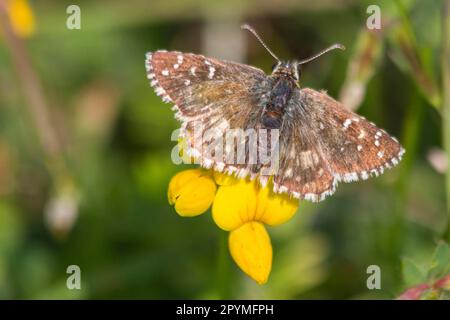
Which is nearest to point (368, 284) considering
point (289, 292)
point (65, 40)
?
point (289, 292)

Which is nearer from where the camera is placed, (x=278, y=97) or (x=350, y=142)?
(x=350, y=142)
